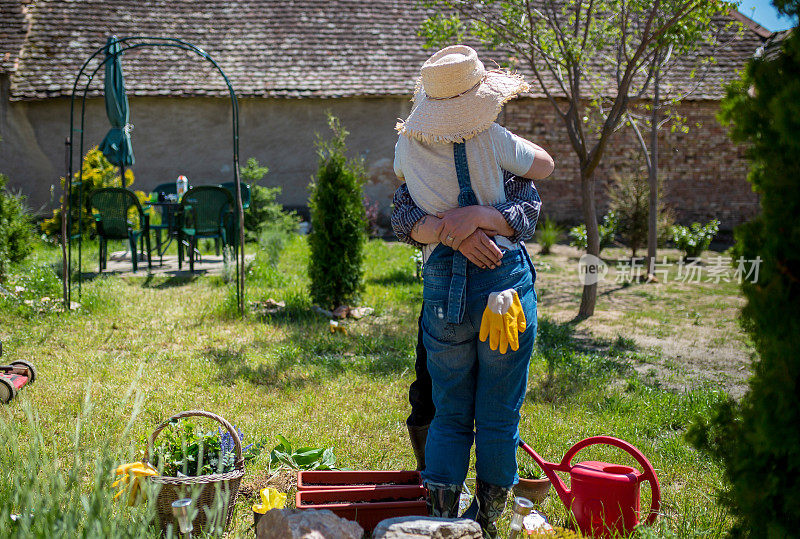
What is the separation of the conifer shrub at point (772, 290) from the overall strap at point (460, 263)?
33.4 inches

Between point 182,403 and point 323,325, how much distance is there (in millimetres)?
2177

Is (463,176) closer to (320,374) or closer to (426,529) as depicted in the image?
(426,529)

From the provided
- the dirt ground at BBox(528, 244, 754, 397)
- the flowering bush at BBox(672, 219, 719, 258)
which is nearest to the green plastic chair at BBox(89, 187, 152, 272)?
Result: the dirt ground at BBox(528, 244, 754, 397)

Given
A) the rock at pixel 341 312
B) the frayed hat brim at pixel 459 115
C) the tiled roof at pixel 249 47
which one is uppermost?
the tiled roof at pixel 249 47

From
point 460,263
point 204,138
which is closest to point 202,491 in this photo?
point 460,263

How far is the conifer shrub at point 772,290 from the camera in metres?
1.64

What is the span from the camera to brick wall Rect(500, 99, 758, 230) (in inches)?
547

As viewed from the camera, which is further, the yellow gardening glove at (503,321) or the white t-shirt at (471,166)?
the white t-shirt at (471,166)

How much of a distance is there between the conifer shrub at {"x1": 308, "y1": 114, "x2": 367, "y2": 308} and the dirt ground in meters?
2.11

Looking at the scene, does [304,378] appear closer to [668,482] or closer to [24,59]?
[668,482]
